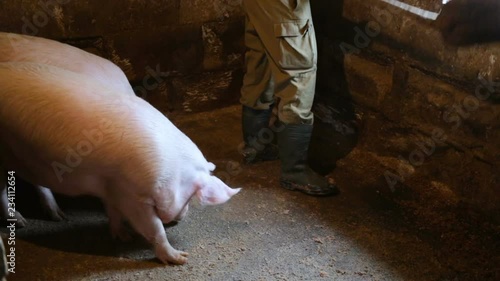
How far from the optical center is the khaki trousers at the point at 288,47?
274 centimetres

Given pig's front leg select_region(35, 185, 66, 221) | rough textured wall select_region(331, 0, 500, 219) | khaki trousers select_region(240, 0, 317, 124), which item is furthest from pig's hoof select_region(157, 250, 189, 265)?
rough textured wall select_region(331, 0, 500, 219)

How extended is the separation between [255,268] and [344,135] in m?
1.33

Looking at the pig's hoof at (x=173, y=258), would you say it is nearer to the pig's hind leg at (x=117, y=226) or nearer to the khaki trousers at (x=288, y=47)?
the pig's hind leg at (x=117, y=226)

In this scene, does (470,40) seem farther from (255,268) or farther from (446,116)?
(255,268)

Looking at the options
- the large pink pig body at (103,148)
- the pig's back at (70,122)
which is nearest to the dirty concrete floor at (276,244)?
the large pink pig body at (103,148)

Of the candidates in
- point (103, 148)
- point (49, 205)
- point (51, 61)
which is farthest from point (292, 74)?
point (49, 205)

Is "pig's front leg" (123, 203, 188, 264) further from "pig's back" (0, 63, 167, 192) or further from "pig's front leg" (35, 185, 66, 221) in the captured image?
"pig's front leg" (35, 185, 66, 221)

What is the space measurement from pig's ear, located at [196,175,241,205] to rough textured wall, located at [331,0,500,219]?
102cm

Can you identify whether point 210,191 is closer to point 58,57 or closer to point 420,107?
point 58,57

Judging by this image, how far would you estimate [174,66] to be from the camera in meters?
3.60

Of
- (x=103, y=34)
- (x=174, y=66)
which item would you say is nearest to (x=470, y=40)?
(x=174, y=66)

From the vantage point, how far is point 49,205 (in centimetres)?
267

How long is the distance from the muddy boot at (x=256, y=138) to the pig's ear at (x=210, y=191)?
0.85 m

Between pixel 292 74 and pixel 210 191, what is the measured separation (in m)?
0.78
